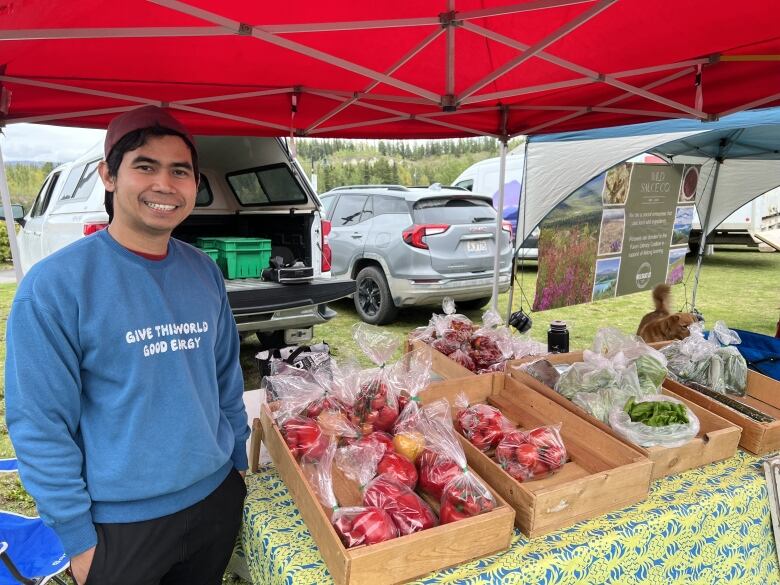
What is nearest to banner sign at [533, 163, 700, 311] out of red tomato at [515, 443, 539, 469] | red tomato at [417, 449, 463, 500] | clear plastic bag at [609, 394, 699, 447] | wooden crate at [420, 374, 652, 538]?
wooden crate at [420, 374, 652, 538]

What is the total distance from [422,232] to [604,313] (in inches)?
147

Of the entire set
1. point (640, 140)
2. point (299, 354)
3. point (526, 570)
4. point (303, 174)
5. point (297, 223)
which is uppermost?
point (640, 140)

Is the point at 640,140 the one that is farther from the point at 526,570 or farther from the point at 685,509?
the point at 526,570

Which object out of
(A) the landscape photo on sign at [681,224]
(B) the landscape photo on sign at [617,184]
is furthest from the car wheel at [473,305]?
(B) the landscape photo on sign at [617,184]

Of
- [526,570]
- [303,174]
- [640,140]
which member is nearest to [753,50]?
[640,140]

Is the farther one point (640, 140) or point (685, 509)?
point (640, 140)

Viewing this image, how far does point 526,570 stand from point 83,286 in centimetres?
124

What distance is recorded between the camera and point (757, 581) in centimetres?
164

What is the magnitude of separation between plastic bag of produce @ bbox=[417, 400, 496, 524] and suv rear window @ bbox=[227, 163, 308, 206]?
3753 millimetres

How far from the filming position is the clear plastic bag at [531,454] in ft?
4.76

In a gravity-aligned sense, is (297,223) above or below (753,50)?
below

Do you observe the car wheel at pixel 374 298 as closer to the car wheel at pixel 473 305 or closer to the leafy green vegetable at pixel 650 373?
the car wheel at pixel 473 305

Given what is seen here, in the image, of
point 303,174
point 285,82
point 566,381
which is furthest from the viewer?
point 303,174

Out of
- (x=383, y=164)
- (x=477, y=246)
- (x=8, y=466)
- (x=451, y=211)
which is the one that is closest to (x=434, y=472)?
(x=8, y=466)
